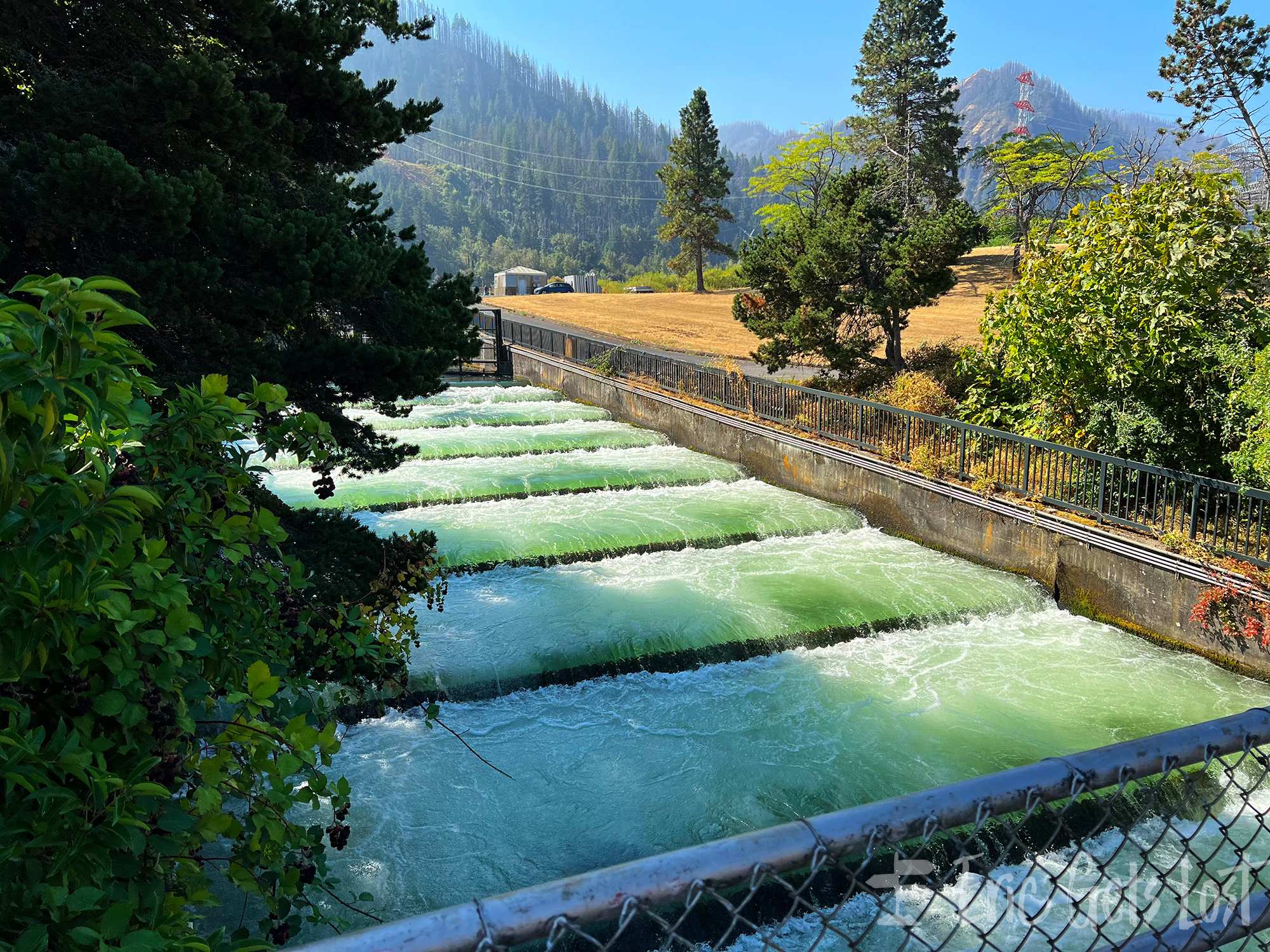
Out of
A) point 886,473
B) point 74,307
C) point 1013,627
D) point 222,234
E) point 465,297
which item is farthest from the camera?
point 886,473

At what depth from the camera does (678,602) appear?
35.7 ft

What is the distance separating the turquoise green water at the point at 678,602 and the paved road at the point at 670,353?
9.56m

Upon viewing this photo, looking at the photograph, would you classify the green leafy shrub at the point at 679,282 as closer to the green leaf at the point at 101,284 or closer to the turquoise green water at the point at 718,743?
the turquoise green water at the point at 718,743

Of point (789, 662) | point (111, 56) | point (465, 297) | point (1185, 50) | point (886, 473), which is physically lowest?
point (789, 662)

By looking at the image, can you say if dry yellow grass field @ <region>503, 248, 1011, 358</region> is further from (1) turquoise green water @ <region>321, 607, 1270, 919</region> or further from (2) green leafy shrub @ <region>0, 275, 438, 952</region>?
(2) green leafy shrub @ <region>0, 275, 438, 952</region>

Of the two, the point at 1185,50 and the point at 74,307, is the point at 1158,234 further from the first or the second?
the point at 1185,50

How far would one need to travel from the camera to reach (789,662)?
9617 mm

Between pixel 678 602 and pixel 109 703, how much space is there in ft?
30.5

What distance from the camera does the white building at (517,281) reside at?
305 feet

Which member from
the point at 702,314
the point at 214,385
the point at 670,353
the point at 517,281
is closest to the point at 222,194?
the point at 214,385

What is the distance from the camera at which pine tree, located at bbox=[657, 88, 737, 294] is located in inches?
2272

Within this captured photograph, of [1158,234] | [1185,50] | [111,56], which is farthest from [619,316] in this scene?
[111,56]

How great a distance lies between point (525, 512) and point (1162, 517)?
8.97 metres

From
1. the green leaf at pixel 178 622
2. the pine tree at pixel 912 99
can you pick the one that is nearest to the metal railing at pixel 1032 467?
the green leaf at pixel 178 622
